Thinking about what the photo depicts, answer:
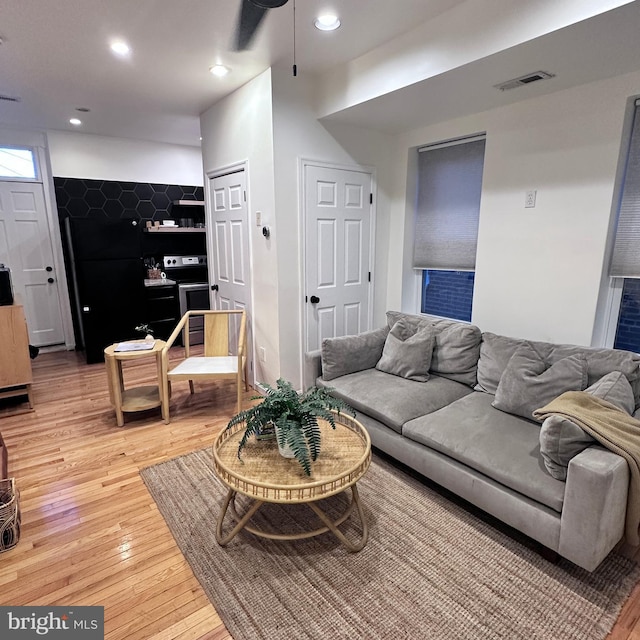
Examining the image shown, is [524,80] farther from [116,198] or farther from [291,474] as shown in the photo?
[116,198]

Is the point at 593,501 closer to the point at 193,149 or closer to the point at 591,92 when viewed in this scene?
the point at 591,92

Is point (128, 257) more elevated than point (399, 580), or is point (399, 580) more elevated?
point (128, 257)

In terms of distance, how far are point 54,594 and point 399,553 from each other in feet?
4.95

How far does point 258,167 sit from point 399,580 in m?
3.00

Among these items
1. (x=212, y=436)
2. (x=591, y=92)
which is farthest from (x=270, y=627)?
(x=591, y=92)

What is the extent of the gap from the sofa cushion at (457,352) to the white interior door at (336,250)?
1083 millimetres

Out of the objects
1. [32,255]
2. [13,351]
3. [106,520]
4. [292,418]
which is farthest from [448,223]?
[32,255]

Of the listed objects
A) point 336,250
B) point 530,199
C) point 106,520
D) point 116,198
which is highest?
point 116,198

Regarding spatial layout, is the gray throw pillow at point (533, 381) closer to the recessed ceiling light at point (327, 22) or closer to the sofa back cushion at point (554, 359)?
the sofa back cushion at point (554, 359)

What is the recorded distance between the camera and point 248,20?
2.31m

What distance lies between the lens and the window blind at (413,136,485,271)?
330 cm

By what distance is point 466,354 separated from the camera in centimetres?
276

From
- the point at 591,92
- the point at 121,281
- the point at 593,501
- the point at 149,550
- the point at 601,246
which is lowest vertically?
the point at 149,550

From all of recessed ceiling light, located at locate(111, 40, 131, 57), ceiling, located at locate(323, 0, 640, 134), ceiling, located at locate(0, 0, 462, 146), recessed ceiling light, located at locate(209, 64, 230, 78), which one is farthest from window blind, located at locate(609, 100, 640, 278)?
recessed ceiling light, located at locate(111, 40, 131, 57)
